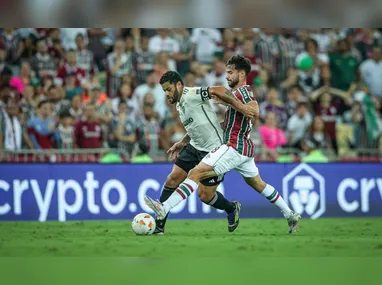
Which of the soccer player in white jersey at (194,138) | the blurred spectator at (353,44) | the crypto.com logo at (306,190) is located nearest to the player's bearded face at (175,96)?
the soccer player in white jersey at (194,138)

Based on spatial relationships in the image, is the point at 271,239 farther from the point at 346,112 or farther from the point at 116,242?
the point at 346,112

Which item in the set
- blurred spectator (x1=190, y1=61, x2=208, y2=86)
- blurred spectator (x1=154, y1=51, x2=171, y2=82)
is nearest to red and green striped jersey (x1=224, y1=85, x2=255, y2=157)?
blurred spectator (x1=190, y1=61, x2=208, y2=86)

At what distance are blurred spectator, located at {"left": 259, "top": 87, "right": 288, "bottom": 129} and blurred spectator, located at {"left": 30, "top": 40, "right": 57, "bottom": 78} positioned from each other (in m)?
4.60

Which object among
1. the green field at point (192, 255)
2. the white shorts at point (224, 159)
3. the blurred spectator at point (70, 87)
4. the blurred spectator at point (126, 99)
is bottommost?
the green field at point (192, 255)

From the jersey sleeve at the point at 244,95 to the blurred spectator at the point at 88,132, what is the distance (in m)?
6.43

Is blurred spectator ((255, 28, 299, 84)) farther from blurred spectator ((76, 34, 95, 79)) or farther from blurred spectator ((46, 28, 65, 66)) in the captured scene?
blurred spectator ((46, 28, 65, 66))

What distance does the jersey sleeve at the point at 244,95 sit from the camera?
1234 centimetres

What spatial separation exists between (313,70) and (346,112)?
123cm

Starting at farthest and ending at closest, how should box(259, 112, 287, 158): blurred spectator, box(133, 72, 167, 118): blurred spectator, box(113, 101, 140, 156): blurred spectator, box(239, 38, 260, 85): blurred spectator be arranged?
box(239, 38, 260, 85): blurred spectator → box(133, 72, 167, 118): blurred spectator → box(259, 112, 287, 158): blurred spectator → box(113, 101, 140, 156): blurred spectator

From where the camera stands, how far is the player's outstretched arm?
12.0 meters

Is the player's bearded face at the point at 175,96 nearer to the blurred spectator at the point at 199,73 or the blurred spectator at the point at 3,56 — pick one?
the blurred spectator at the point at 199,73

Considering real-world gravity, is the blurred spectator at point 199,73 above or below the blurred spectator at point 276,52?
below

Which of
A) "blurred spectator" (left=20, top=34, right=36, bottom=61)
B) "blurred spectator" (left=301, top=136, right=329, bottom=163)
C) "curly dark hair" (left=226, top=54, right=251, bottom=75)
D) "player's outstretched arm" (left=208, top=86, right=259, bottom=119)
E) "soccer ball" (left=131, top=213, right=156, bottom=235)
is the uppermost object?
"blurred spectator" (left=20, top=34, right=36, bottom=61)

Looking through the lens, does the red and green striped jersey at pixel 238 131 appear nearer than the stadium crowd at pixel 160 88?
Yes
